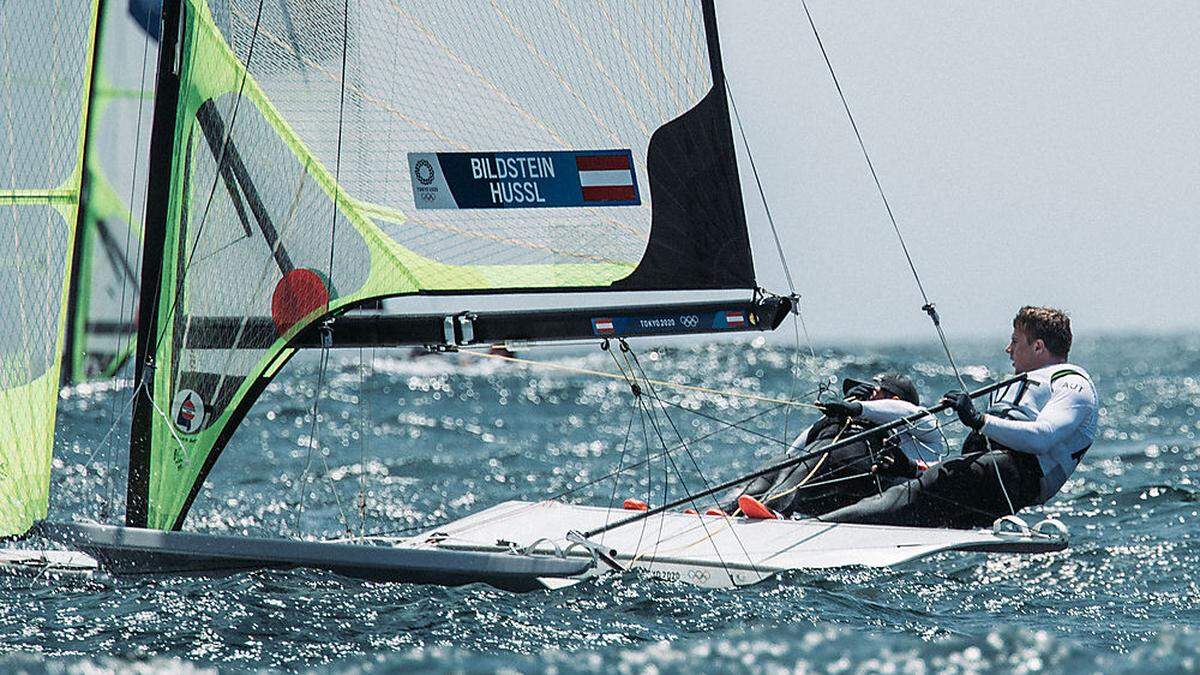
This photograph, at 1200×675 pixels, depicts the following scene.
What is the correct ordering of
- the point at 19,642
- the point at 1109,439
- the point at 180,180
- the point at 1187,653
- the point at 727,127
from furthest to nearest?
the point at 1109,439 < the point at 727,127 < the point at 180,180 < the point at 19,642 < the point at 1187,653

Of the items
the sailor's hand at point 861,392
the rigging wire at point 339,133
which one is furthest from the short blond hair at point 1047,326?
the rigging wire at point 339,133

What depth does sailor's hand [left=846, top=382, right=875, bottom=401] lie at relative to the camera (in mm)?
6766

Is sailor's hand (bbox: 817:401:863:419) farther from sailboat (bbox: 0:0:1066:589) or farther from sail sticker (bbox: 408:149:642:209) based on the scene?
sail sticker (bbox: 408:149:642:209)

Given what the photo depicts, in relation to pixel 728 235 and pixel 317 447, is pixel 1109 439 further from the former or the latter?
pixel 728 235

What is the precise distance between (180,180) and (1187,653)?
3.80 meters

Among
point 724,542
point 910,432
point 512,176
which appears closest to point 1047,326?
point 910,432

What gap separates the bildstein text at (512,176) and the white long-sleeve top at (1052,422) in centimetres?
202

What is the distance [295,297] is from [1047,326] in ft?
10.3

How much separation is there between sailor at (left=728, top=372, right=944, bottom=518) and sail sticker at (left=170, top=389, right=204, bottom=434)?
236cm

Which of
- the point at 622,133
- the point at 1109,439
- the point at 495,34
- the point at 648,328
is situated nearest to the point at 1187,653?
the point at 648,328

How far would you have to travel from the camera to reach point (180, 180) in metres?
5.50

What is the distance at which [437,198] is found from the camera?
19.0 ft

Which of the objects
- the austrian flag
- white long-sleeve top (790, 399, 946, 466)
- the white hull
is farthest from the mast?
white long-sleeve top (790, 399, 946, 466)

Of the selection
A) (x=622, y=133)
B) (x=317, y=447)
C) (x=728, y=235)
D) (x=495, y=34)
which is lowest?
(x=317, y=447)
